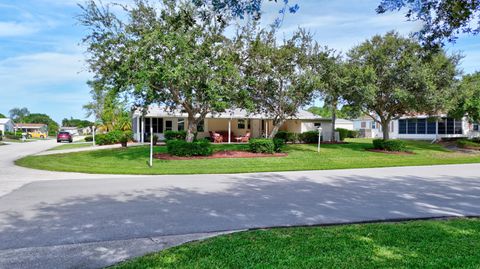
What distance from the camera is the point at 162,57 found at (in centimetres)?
1766

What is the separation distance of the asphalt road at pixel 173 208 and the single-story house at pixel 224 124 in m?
20.1

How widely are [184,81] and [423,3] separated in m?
11.5

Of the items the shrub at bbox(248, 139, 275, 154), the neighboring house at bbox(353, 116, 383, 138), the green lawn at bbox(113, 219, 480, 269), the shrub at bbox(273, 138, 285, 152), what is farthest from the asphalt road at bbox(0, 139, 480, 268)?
the neighboring house at bbox(353, 116, 383, 138)

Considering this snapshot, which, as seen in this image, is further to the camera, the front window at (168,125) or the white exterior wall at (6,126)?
the white exterior wall at (6,126)

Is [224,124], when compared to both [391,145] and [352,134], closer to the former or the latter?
[391,145]

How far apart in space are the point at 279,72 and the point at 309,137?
10793mm

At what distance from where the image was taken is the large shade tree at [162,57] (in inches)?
662

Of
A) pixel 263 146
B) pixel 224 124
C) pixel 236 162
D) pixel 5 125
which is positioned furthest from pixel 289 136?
pixel 5 125

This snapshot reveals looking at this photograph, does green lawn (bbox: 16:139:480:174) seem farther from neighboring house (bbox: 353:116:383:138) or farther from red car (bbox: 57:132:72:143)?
red car (bbox: 57:132:72:143)

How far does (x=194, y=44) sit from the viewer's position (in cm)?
1817

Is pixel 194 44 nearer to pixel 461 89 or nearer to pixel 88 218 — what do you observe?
pixel 88 218

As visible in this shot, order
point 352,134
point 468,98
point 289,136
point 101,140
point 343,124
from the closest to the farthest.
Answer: point 468,98 < point 289,136 < point 101,140 < point 352,134 < point 343,124

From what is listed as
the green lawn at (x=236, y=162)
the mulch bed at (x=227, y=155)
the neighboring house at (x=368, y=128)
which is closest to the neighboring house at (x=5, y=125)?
the green lawn at (x=236, y=162)

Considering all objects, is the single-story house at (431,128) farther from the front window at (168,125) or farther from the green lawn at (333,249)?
the green lawn at (333,249)
